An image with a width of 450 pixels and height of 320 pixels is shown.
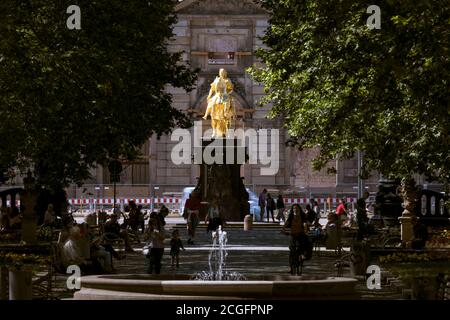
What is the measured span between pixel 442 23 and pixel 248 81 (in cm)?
5872

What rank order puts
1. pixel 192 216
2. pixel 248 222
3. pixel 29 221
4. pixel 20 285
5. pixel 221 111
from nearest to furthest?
pixel 20 285 < pixel 29 221 < pixel 192 216 < pixel 248 222 < pixel 221 111

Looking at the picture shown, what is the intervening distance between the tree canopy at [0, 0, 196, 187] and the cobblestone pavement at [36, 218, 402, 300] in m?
3.88

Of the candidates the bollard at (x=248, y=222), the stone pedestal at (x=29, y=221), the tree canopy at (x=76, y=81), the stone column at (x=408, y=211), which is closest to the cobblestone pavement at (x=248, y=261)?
the stone column at (x=408, y=211)

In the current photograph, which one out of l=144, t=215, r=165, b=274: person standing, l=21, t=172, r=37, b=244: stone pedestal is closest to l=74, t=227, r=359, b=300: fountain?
l=144, t=215, r=165, b=274: person standing

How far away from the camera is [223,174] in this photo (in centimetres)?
5784

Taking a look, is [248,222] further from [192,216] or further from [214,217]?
[192,216]

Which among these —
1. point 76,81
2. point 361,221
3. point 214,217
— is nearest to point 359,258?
point 76,81

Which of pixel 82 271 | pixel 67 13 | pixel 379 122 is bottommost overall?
pixel 82 271

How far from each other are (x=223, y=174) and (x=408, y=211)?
1844cm

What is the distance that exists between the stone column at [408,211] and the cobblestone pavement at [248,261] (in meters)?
2.25

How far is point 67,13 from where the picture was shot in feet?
122

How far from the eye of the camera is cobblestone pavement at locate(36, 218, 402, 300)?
25681 mm
